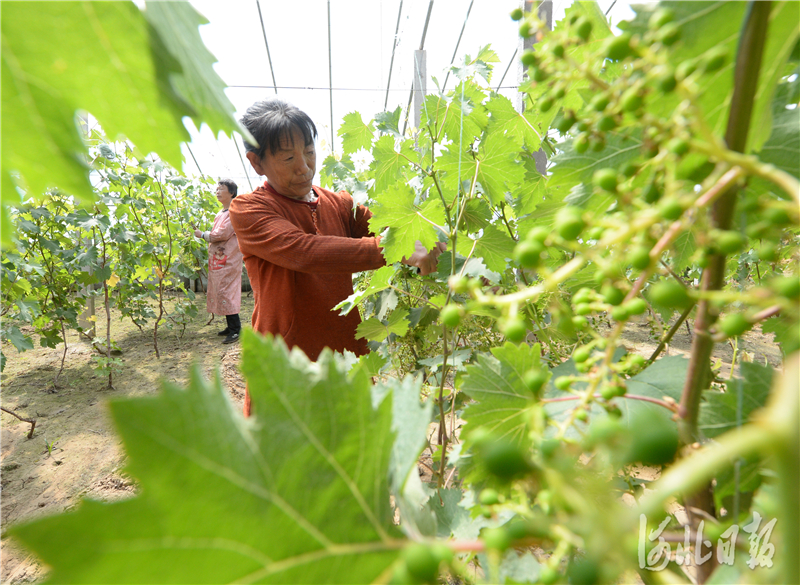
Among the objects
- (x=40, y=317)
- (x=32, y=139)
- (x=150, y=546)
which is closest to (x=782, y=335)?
(x=150, y=546)

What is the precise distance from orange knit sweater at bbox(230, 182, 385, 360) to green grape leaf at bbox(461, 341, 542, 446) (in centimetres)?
111

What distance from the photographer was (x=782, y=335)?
82 cm

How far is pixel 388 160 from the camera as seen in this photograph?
1.64 meters

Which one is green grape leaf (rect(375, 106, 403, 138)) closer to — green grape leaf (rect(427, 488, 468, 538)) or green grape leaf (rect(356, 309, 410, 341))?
green grape leaf (rect(356, 309, 410, 341))

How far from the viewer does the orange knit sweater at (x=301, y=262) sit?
5.70 ft

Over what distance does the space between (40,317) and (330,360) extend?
217 inches

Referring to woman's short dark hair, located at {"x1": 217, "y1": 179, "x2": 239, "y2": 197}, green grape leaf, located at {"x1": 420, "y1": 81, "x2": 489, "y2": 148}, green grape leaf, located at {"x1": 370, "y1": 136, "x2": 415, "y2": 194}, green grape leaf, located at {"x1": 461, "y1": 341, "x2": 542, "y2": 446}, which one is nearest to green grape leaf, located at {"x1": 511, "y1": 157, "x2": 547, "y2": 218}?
green grape leaf, located at {"x1": 420, "y1": 81, "x2": 489, "y2": 148}

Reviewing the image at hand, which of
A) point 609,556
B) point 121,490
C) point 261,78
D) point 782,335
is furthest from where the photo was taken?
point 261,78

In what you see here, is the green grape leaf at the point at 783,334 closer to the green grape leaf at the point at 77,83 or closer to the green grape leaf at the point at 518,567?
the green grape leaf at the point at 518,567

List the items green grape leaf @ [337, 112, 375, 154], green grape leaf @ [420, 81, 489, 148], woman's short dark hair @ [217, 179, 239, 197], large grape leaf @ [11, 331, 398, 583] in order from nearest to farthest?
large grape leaf @ [11, 331, 398, 583], green grape leaf @ [420, 81, 489, 148], green grape leaf @ [337, 112, 375, 154], woman's short dark hair @ [217, 179, 239, 197]

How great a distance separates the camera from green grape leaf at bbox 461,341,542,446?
0.61 metres

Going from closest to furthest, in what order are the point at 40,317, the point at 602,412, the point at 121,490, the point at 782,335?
the point at 602,412 → the point at 782,335 → the point at 121,490 → the point at 40,317

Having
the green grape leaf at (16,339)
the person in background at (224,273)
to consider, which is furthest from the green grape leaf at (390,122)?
the person in background at (224,273)

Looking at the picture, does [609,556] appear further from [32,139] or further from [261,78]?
[261,78]
